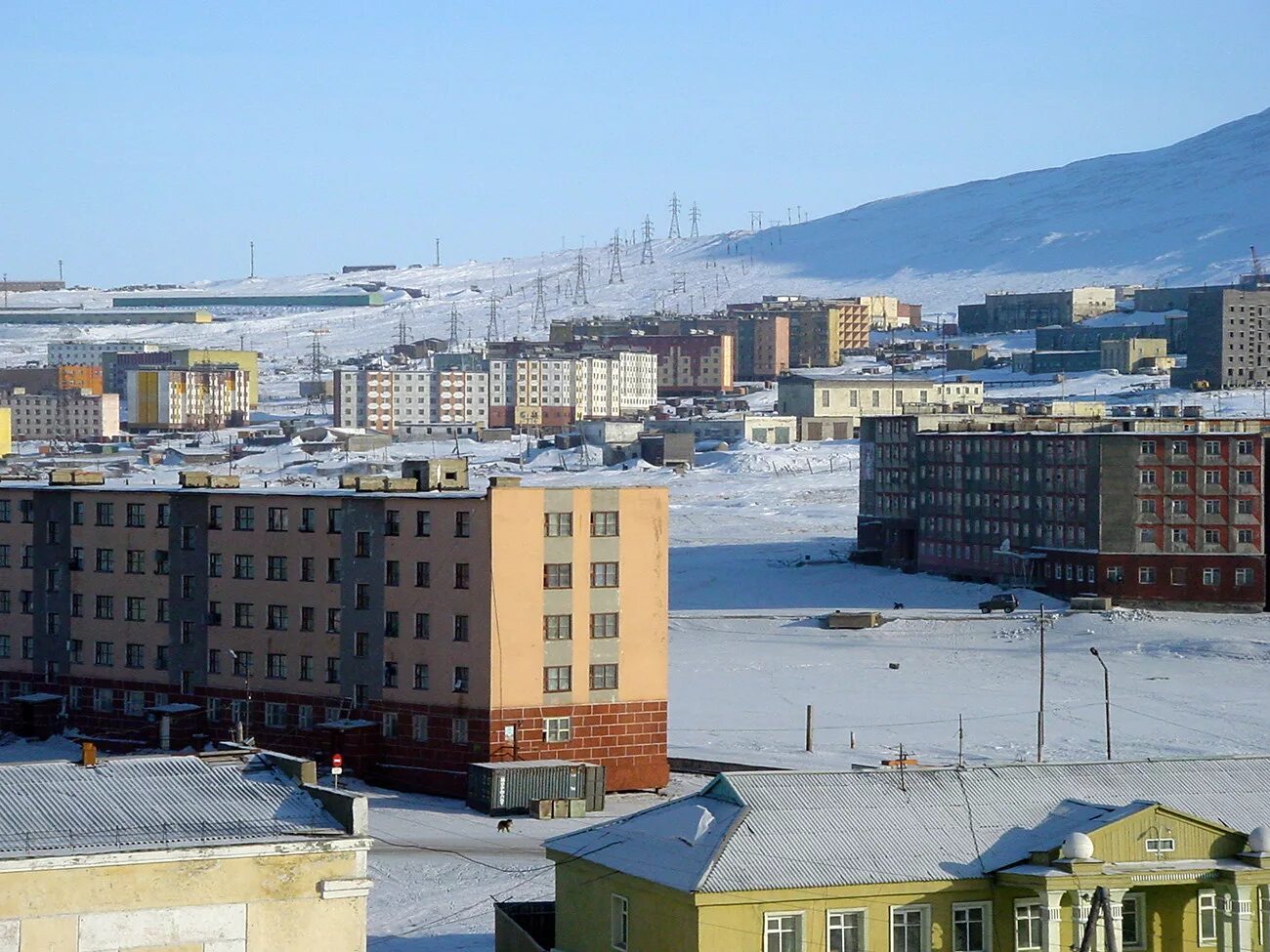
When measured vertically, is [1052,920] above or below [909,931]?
above

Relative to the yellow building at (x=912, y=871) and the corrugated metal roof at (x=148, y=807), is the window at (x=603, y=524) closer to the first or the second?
the yellow building at (x=912, y=871)

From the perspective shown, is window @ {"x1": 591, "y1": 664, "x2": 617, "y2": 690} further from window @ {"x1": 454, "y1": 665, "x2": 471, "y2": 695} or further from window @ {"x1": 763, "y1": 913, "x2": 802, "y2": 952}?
window @ {"x1": 763, "y1": 913, "x2": 802, "y2": 952}

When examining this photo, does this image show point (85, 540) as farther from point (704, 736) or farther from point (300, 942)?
point (300, 942)

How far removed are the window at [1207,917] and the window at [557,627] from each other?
86.8ft

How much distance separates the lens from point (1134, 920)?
2669cm

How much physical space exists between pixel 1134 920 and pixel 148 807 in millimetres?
11546

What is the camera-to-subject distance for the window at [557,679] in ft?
169

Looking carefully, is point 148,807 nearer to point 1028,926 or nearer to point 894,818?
point 894,818

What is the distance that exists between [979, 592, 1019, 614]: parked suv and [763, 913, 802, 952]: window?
57.9 metres

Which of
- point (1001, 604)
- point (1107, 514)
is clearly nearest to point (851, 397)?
point (1107, 514)

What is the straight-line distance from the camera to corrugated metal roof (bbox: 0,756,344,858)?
76.9ft

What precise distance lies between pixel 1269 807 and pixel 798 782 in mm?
6184

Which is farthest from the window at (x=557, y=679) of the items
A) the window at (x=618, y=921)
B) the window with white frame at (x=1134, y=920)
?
the window with white frame at (x=1134, y=920)

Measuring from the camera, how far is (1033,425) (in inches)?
Result: 3967
